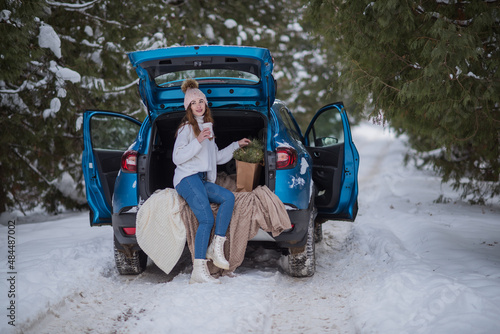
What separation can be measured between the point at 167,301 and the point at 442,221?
477cm

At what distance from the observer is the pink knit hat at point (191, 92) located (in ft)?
14.3

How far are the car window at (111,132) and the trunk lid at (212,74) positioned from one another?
3.37 meters

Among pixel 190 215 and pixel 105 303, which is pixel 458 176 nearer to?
pixel 190 215

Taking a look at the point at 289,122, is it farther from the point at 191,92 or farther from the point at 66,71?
the point at 66,71

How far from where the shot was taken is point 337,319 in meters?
3.43

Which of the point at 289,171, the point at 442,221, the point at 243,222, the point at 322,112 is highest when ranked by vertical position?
the point at 322,112

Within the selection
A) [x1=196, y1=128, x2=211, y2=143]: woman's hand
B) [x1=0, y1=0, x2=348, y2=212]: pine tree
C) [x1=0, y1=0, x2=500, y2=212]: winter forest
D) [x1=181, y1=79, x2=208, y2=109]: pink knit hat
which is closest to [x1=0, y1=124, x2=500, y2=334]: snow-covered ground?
[x1=196, y1=128, x2=211, y2=143]: woman's hand

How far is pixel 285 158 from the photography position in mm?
4266

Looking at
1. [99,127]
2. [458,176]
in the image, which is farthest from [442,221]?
[99,127]

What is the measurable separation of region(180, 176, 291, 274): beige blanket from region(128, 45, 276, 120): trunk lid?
101 cm

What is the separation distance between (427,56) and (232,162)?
2.50 m

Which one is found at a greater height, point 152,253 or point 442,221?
point 152,253

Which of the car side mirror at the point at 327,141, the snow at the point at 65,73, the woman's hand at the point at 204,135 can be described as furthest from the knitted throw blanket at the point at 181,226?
the snow at the point at 65,73

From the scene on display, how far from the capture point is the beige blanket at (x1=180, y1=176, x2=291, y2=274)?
13.3 ft
